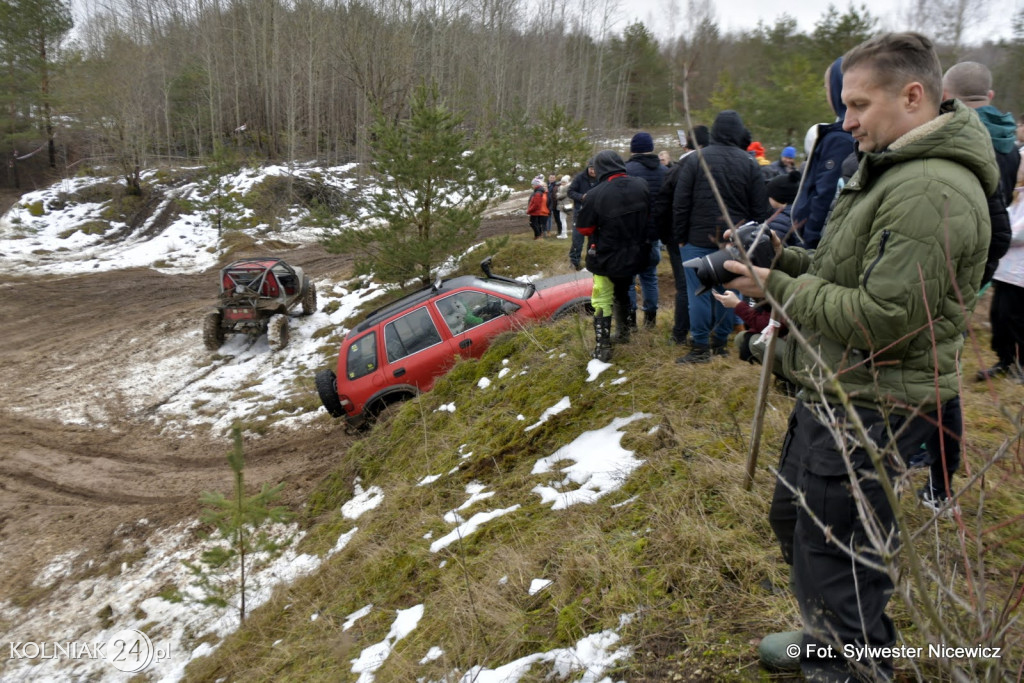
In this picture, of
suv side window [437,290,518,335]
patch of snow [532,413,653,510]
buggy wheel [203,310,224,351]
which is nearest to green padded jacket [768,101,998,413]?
patch of snow [532,413,653,510]

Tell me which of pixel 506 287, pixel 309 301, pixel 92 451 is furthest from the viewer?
pixel 309 301

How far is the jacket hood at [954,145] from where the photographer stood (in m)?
1.62

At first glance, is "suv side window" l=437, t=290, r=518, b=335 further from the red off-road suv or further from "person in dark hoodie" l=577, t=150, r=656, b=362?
"person in dark hoodie" l=577, t=150, r=656, b=362

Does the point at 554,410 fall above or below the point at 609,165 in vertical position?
below

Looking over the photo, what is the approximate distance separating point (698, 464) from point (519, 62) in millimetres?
44751

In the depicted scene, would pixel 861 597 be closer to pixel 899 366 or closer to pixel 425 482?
pixel 899 366

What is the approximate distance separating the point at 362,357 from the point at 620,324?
4023 mm

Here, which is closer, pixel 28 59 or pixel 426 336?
pixel 426 336

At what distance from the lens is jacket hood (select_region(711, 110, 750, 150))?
4.83m

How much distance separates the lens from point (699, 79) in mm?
1508

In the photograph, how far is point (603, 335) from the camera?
18.5ft

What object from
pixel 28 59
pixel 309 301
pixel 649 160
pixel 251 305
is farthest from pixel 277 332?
pixel 28 59

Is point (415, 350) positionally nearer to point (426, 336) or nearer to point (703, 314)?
point (426, 336)

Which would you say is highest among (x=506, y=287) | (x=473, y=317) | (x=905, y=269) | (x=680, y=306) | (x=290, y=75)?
(x=290, y=75)
